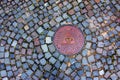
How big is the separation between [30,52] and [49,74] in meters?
0.57

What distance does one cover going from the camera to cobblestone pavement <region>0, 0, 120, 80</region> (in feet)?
16.0

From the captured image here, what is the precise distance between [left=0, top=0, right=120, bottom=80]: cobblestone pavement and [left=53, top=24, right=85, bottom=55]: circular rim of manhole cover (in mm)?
79

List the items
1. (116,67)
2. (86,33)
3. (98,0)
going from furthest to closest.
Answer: (98,0), (86,33), (116,67)

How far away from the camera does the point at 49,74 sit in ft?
16.0

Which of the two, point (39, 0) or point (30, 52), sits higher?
point (39, 0)

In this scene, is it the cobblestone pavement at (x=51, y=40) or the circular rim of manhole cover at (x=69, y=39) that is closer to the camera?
the cobblestone pavement at (x=51, y=40)

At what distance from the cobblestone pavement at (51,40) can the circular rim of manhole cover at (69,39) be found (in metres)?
0.08

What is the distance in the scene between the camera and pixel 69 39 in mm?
5172

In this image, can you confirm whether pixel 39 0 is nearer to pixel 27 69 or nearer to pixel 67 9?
pixel 67 9

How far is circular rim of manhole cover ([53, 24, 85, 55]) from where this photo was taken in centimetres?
509

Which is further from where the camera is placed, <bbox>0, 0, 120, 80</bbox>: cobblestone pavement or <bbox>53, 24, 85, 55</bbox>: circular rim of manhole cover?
<bbox>53, 24, 85, 55</bbox>: circular rim of manhole cover

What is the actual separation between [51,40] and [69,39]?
0.34 metres

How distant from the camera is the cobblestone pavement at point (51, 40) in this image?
16.0 feet

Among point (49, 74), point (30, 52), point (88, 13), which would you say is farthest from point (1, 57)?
point (88, 13)
